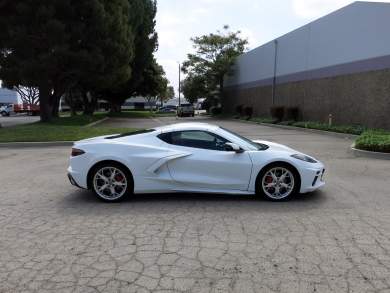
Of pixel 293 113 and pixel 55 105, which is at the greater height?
pixel 55 105

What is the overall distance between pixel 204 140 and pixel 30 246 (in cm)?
314

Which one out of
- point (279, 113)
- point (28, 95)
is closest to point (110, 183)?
point (279, 113)

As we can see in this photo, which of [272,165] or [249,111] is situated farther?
[249,111]

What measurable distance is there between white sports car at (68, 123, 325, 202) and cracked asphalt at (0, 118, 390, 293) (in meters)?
0.24

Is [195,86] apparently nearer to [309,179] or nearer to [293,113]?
[293,113]

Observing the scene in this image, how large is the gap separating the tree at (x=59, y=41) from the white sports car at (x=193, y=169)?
17666 mm

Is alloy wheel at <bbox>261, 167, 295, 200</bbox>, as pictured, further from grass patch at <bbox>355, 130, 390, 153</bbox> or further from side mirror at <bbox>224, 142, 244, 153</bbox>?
grass patch at <bbox>355, 130, 390, 153</bbox>

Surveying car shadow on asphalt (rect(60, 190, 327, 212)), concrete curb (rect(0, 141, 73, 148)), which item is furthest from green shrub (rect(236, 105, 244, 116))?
car shadow on asphalt (rect(60, 190, 327, 212))

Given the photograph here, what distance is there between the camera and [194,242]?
477cm

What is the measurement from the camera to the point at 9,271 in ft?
13.3

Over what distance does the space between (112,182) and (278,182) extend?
103 inches

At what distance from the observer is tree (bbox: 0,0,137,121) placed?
2239 centimetres

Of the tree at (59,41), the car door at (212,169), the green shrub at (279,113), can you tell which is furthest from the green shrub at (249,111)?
the car door at (212,169)

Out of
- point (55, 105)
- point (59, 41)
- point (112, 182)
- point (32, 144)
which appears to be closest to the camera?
point (112, 182)
